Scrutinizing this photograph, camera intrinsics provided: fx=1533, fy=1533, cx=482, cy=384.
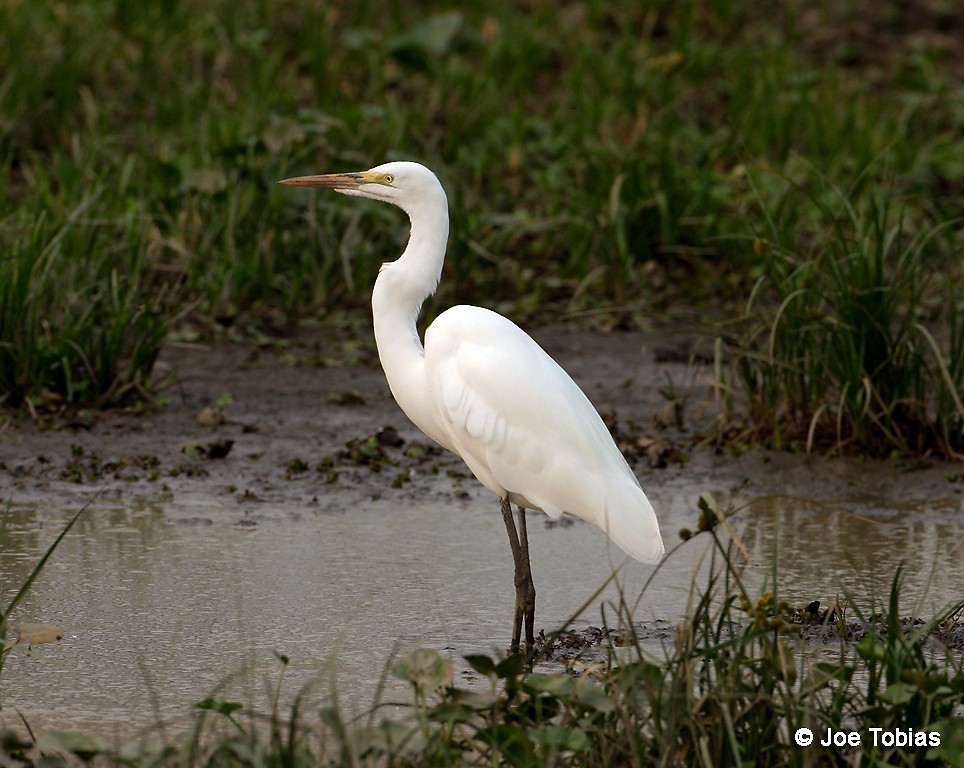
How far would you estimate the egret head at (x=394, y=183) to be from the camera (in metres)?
4.26

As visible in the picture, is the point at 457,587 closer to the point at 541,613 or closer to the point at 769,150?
the point at 541,613

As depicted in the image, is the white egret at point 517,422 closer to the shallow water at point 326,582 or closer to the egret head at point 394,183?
the egret head at point 394,183

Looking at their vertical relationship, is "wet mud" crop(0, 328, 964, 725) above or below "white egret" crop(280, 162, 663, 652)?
below

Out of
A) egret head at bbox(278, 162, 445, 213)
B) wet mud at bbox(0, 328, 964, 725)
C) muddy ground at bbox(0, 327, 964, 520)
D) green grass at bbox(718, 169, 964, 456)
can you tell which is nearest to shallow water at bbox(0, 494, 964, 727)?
wet mud at bbox(0, 328, 964, 725)

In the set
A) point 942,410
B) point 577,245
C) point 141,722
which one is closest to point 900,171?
point 577,245

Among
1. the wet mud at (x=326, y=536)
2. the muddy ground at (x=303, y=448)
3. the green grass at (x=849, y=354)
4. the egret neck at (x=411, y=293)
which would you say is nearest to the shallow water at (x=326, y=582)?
the wet mud at (x=326, y=536)

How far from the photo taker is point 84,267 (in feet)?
20.4

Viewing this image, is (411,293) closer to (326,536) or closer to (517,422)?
(517,422)

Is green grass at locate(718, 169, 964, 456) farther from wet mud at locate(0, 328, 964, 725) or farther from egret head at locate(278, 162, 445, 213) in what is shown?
egret head at locate(278, 162, 445, 213)

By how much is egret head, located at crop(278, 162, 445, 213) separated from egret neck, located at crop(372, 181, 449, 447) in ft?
0.05

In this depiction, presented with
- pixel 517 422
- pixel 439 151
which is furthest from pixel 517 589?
pixel 439 151

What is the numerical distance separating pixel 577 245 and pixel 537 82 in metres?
3.31

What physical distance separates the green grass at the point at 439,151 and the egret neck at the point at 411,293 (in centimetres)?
174

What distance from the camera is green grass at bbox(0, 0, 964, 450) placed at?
21.0ft
